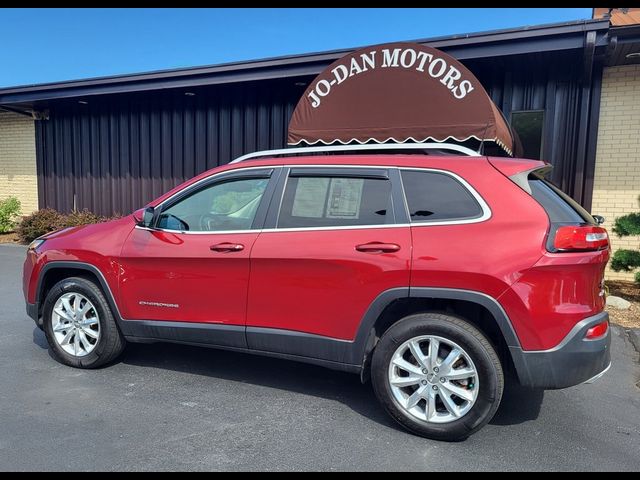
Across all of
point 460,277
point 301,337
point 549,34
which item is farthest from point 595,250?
point 549,34

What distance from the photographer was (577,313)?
9.66 ft

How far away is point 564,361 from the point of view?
9.66 ft

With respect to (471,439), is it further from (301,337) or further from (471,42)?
(471,42)

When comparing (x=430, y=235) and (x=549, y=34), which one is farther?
(x=549, y=34)

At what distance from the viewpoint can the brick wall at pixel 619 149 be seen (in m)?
7.74

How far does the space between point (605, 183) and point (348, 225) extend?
254 inches

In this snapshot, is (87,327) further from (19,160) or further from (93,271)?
(19,160)

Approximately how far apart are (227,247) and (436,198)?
157cm

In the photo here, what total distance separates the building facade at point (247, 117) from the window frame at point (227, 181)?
5.22m

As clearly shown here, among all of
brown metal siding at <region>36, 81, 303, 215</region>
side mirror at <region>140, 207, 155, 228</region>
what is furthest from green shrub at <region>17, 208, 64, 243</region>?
side mirror at <region>140, 207, 155, 228</region>

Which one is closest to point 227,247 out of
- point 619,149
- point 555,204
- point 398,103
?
point 555,204

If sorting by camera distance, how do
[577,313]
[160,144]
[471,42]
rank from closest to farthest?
1. [577,313]
2. [471,42]
3. [160,144]

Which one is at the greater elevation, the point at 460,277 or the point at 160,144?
the point at 160,144

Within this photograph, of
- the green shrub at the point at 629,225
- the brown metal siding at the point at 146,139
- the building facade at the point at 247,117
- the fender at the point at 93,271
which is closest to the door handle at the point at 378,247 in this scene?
the fender at the point at 93,271
